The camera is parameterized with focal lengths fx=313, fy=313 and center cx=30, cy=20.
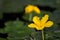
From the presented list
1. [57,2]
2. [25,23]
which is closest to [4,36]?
[25,23]

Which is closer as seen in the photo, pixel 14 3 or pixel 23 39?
pixel 23 39

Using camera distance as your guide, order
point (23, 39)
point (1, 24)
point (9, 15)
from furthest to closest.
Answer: point (9, 15)
point (1, 24)
point (23, 39)

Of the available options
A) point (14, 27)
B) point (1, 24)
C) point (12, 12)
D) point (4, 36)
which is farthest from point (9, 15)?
point (4, 36)

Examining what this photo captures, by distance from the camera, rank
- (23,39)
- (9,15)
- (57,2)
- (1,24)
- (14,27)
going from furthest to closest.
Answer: (57,2), (9,15), (1,24), (14,27), (23,39)

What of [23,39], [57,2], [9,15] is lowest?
[23,39]

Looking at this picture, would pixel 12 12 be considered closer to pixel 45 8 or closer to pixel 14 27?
pixel 45 8

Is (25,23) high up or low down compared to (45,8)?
down

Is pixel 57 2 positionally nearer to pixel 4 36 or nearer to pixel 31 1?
pixel 31 1

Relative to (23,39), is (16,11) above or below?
above

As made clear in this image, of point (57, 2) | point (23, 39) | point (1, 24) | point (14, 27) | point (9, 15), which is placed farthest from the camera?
point (57, 2)
